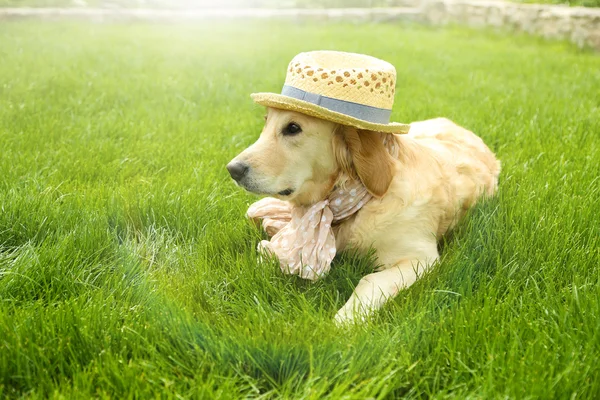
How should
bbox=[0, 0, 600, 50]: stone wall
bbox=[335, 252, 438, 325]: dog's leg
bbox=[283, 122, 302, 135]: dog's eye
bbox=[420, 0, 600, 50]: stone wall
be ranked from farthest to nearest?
bbox=[0, 0, 600, 50]: stone wall → bbox=[420, 0, 600, 50]: stone wall → bbox=[283, 122, 302, 135]: dog's eye → bbox=[335, 252, 438, 325]: dog's leg

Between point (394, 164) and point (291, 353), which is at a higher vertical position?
point (394, 164)

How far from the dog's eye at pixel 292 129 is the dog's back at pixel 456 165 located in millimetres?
706

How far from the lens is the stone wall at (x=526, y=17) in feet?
27.5

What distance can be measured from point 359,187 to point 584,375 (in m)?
1.17

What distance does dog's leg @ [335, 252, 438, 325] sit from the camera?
210 cm

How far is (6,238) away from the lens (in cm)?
262

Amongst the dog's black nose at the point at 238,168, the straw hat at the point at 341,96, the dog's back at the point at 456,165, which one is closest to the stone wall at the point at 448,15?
the dog's back at the point at 456,165

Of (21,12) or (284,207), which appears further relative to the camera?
(21,12)

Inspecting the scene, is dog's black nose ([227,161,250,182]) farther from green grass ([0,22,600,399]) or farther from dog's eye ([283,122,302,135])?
green grass ([0,22,600,399])

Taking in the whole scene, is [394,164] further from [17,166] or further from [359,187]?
[17,166]

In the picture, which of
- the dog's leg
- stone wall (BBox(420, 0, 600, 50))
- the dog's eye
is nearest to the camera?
the dog's leg

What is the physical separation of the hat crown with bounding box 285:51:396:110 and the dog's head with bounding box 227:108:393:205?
0.12 m

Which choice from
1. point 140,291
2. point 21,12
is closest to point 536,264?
point 140,291

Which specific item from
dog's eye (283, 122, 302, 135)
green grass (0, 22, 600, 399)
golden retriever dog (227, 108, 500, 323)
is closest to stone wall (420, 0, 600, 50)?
green grass (0, 22, 600, 399)
